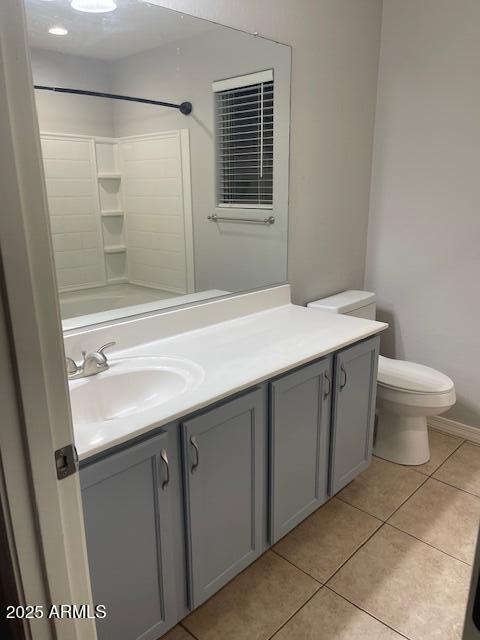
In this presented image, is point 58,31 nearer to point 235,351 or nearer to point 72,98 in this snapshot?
point 72,98

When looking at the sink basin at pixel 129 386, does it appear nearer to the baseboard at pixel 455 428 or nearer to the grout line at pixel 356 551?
the grout line at pixel 356 551

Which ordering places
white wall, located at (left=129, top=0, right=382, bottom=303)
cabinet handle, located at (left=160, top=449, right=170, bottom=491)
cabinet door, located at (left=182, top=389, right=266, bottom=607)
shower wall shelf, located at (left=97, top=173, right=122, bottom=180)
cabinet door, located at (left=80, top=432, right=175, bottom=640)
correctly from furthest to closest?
white wall, located at (left=129, top=0, right=382, bottom=303) < shower wall shelf, located at (left=97, top=173, right=122, bottom=180) < cabinet door, located at (left=182, top=389, right=266, bottom=607) < cabinet handle, located at (left=160, top=449, right=170, bottom=491) < cabinet door, located at (left=80, top=432, right=175, bottom=640)

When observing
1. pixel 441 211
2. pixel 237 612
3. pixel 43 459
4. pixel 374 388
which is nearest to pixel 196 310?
pixel 374 388

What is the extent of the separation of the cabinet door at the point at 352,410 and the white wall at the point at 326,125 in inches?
23.7

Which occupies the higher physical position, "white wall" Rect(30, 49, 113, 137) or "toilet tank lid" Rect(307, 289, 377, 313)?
"white wall" Rect(30, 49, 113, 137)

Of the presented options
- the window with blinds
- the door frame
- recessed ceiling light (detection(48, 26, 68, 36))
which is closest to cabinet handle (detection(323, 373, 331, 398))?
the window with blinds

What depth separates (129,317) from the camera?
5.91 ft

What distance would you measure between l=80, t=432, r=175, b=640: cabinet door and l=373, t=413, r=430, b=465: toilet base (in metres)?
1.53

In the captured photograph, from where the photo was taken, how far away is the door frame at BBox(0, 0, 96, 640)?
64 centimetres

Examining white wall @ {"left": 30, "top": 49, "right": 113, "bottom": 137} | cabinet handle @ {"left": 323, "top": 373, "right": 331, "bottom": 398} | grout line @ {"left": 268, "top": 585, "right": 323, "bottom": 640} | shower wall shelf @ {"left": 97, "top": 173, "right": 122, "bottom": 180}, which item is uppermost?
white wall @ {"left": 30, "top": 49, "right": 113, "bottom": 137}

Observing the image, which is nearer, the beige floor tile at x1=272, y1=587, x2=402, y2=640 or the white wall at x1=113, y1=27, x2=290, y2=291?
the beige floor tile at x1=272, y1=587, x2=402, y2=640

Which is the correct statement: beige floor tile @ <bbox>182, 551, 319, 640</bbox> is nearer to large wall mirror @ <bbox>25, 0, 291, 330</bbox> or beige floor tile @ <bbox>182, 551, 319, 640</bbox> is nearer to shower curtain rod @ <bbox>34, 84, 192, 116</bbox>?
large wall mirror @ <bbox>25, 0, 291, 330</bbox>

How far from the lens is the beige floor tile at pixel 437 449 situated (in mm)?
2492

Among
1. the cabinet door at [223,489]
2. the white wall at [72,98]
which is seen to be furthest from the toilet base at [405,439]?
the white wall at [72,98]
